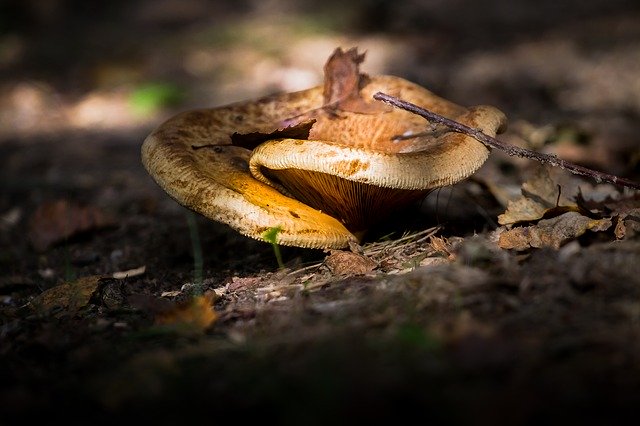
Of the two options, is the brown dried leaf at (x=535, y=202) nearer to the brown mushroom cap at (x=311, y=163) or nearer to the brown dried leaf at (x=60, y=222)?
the brown mushroom cap at (x=311, y=163)

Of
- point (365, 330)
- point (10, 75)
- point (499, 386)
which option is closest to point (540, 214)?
point (365, 330)

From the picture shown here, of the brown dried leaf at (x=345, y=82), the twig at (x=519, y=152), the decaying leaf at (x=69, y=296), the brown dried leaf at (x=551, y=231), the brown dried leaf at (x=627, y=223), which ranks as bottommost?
the decaying leaf at (x=69, y=296)

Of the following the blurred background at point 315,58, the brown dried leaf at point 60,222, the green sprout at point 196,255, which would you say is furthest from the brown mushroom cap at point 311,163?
the blurred background at point 315,58

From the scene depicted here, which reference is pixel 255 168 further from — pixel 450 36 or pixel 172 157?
pixel 450 36

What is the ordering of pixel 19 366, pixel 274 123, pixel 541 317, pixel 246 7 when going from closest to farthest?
pixel 541 317 → pixel 19 366 → pixel 274 123 → pixel 246 7

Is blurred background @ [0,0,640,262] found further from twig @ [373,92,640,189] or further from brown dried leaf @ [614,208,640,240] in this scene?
brown dried leaf @ [614,208,640,240]

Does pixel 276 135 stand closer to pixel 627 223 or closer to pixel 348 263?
pixel 348 263

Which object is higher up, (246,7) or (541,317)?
(246,7)
